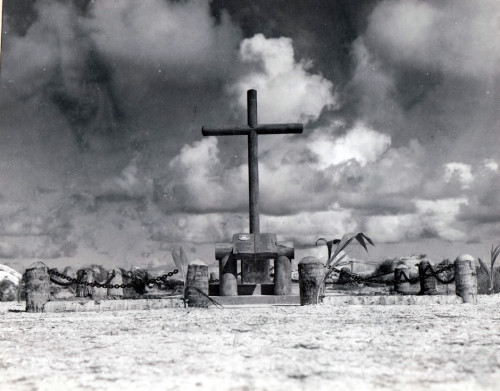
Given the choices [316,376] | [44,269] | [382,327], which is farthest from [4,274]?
[316,376]

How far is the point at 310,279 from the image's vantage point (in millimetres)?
9766

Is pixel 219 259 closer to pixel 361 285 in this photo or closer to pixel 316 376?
pixel 316 376

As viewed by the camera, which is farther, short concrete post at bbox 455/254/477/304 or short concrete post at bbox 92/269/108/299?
short concrete post at bbox 92/269/108/299

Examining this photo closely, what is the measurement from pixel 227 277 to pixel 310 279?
216 centimetres

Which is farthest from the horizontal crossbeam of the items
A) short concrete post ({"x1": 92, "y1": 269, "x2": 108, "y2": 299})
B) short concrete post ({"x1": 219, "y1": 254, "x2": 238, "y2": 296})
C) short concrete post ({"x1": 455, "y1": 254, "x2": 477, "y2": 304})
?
short concrete post ({"x1": 92, "y1": 269, "x2": 108, "y2": 299})

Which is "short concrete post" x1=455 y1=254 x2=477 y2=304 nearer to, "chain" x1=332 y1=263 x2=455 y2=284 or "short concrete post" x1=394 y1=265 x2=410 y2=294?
"chain" x1=332 y1=263 x2=455 y2=284

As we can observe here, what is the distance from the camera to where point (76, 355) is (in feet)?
14.5

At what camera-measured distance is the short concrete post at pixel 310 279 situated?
31.9 feet

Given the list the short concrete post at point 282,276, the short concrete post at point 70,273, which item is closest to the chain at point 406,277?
the short concrete post at point 282,276

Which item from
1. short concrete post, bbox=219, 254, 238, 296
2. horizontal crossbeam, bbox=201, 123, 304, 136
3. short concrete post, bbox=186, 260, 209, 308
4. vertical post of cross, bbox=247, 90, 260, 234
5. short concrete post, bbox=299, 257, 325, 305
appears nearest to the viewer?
short concrete post, bbox=299, 257, 325, 305

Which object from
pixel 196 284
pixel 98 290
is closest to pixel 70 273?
pixel 98 290

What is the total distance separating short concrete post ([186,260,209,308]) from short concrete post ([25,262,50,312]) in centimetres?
292

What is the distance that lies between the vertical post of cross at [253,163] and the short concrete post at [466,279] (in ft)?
15.0

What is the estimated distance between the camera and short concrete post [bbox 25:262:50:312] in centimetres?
981
